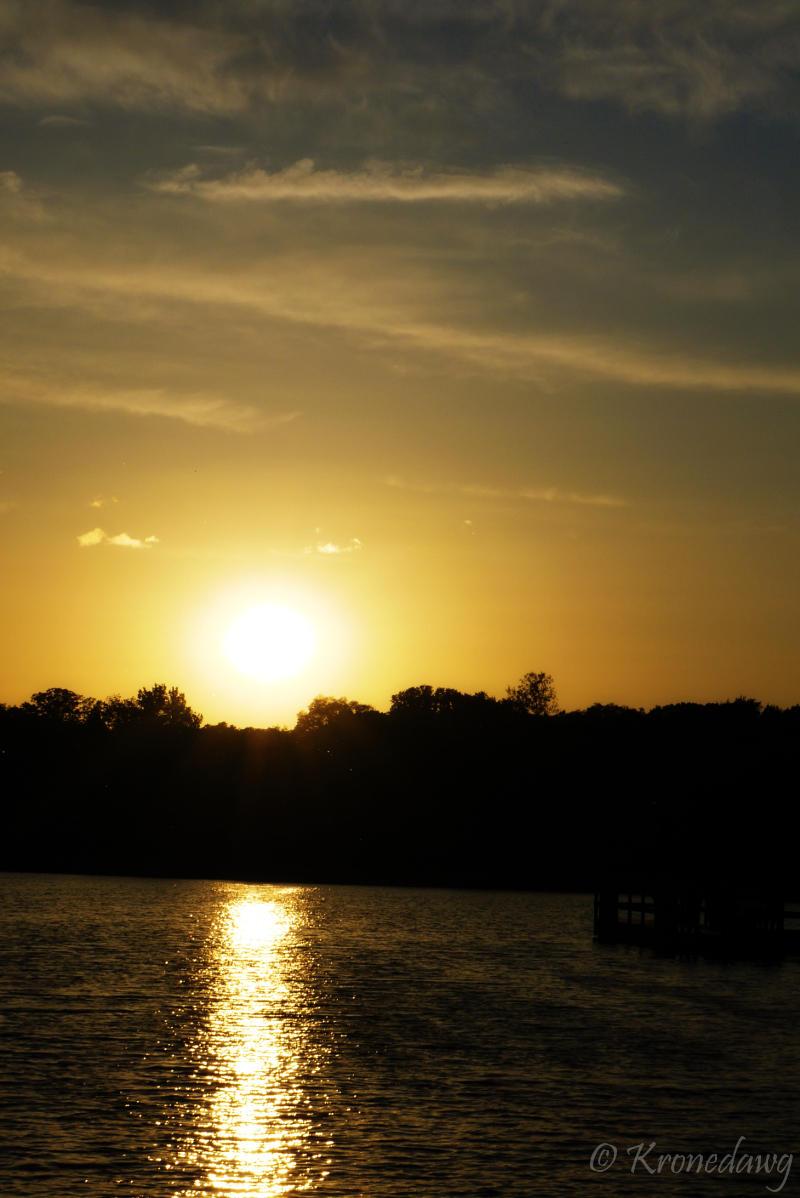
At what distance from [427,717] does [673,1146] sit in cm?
14645

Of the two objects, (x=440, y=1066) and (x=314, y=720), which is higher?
(x=314, y=720)

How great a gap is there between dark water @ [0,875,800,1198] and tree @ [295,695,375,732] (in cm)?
11013

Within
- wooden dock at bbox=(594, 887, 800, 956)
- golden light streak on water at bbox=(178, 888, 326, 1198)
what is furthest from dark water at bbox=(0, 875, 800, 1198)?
wooden dock at bbox=(594, 887, 800, 956)

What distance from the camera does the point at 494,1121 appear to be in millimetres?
28000

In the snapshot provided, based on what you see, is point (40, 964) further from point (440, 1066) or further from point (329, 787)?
point (329, 787)

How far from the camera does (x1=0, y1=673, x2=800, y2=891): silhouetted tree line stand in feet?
457

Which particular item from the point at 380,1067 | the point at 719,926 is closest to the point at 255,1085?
A: the point at 380,1067

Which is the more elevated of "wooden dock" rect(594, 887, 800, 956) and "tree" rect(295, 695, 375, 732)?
"tree" rect(295, 695, 375, 732)

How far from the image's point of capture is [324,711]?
185625mm

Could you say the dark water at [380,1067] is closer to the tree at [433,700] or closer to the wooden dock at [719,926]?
the wooden dock at [719,926]

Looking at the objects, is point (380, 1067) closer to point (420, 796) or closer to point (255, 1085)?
point (255, 1085)

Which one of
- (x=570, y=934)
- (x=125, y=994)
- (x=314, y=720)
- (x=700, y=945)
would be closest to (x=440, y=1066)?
(x=125, y=994)

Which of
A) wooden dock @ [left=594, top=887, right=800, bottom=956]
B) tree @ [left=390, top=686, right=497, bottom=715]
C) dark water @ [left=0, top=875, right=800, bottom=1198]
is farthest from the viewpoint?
tree @ [left=390, top=686, right=497, bottom=715]

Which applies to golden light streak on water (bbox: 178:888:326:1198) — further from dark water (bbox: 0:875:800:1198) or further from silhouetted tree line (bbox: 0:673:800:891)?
silhouetted tree line (bbox: 0:673:800:891)
